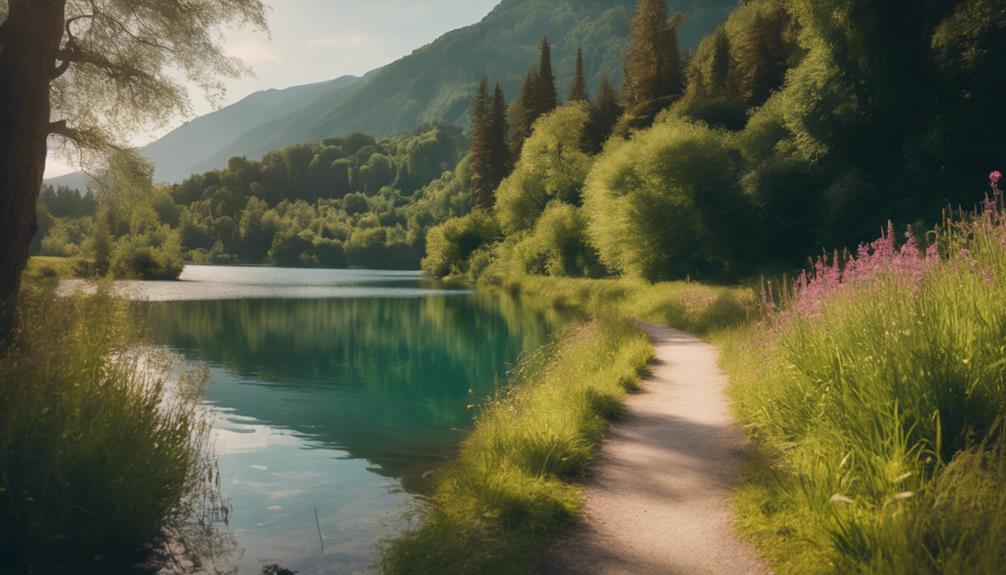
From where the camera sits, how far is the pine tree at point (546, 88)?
6988 centimetres

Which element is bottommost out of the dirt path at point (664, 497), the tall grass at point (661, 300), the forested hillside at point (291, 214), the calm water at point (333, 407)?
the calm water at point (333, 407)

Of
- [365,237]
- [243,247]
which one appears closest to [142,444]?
[365,237]

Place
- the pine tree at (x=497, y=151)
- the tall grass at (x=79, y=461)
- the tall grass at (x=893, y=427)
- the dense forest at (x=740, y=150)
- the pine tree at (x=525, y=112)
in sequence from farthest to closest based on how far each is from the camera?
the pine tree at (x=497, y=151), the pine tree at (x=525, y=112), the dense forest at (x=740, y=150), the tall grass at (x=79, y=461), the tall grass at (x=893, y=427)

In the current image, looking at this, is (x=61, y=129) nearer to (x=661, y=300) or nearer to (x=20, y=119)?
(x=20, y=119)

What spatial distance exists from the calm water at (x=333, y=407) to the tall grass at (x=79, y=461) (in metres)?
1.19

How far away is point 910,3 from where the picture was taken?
89.1ft

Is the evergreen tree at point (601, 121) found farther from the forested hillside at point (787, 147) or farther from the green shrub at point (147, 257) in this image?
the green shrub at point (147, 257)

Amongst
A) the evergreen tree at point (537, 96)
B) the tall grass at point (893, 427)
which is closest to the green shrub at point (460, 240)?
the evergreen tree at point (537, 96)

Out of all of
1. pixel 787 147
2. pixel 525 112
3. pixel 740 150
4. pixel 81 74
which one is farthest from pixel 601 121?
pixel 81 74

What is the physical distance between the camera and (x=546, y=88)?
233ft

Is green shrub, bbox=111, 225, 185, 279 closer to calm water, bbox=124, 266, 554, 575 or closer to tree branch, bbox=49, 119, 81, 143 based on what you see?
calm water, bbox=124, 266, 554, 575

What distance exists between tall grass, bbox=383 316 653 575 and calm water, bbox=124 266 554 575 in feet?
3.50

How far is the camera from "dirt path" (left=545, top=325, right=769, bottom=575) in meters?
5.37

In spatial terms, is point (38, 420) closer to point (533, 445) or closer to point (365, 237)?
point (533, 445)
